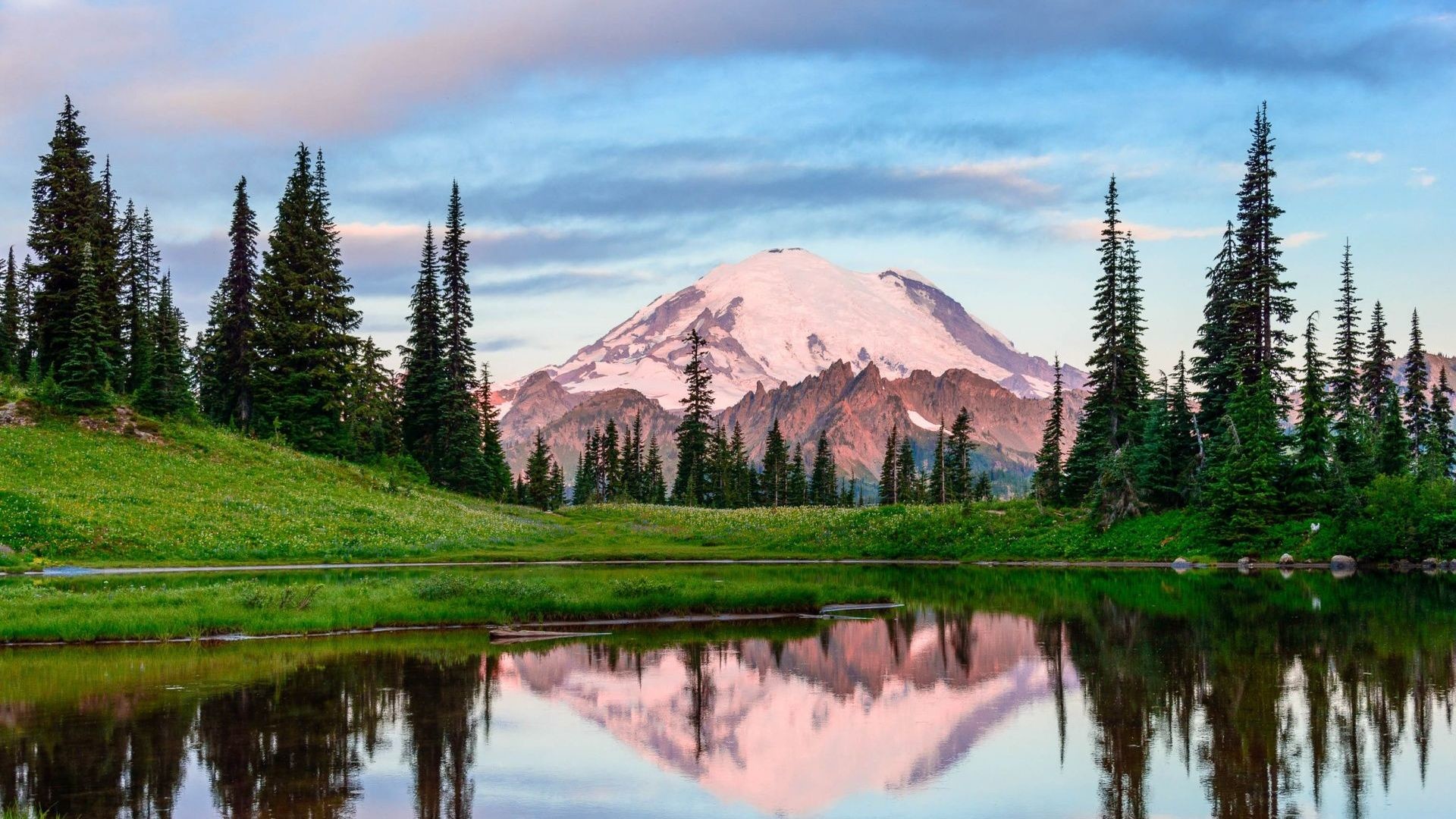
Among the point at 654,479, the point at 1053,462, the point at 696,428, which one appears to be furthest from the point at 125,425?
the point at 654,479

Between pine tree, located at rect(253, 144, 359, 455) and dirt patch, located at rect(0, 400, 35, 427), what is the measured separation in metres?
17.6

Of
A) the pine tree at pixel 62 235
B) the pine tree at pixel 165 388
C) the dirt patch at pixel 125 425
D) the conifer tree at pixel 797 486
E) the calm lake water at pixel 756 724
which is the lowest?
the calm lake water at pixel 756 724

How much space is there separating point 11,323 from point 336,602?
7979cm

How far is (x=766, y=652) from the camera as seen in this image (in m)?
29.0

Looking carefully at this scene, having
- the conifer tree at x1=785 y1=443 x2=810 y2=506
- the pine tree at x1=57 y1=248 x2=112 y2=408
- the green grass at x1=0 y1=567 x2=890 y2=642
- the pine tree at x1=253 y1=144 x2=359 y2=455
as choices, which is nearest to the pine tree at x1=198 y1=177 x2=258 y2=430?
the pine tree at x1=253 y1=144 x2=359 y2=455

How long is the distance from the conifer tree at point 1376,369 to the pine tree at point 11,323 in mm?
100242

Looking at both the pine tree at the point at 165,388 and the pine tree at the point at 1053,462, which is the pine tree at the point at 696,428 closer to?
the pine tree at the point at 1053,462

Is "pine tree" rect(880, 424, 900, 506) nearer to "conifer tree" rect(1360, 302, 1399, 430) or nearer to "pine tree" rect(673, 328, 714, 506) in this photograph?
"pine tree" rect(673, 328, 714, 506)

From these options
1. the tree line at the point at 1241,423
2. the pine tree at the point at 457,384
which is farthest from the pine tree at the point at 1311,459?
the pine tree at the point at 457,384

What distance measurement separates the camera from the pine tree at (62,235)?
71.1 metres

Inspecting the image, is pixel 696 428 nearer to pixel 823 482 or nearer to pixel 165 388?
pixel 823 482

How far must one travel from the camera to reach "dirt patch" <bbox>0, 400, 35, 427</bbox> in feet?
195

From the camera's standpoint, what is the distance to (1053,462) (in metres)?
98.4

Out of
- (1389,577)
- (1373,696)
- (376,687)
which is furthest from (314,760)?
(1389,577)
